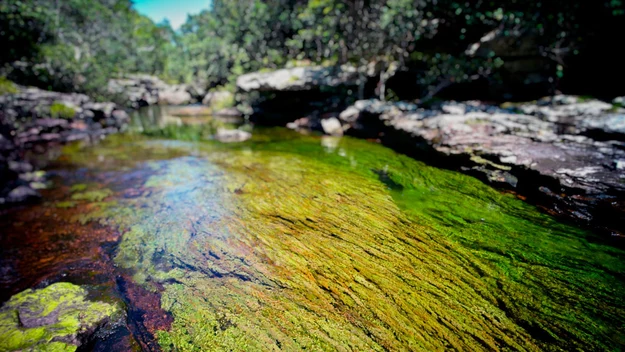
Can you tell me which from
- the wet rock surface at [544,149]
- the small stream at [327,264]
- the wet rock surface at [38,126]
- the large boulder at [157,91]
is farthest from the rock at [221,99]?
the small stream at [327,264]

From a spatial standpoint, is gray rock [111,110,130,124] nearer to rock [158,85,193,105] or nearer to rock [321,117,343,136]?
rock [321,117,343,136]

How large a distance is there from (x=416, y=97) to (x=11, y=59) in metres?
29.3

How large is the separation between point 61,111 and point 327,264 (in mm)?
20860

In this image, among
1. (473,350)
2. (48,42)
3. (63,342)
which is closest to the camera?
(473,350)

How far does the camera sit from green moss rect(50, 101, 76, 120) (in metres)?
15.5

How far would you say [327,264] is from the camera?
3.34m

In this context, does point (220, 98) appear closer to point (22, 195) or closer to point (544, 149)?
point (22, 195)

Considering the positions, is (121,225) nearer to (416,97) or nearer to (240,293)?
(240,293)

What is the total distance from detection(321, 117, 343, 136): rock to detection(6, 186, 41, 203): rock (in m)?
10.9

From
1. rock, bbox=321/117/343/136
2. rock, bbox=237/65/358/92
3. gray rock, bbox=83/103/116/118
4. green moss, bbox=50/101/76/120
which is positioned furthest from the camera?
gray rock, bbox=83/103/116/118

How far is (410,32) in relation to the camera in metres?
13.3

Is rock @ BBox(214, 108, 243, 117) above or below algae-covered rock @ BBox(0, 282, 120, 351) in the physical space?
above

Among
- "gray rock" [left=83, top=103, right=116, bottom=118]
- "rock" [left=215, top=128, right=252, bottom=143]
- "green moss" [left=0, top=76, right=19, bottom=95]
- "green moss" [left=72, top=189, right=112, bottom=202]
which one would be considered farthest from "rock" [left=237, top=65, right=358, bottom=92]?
"green moss" [left=0, top=76, right=19, bottom=95]

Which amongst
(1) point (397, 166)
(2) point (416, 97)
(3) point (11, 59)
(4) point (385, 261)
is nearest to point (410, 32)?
(2) point (416, 97)
